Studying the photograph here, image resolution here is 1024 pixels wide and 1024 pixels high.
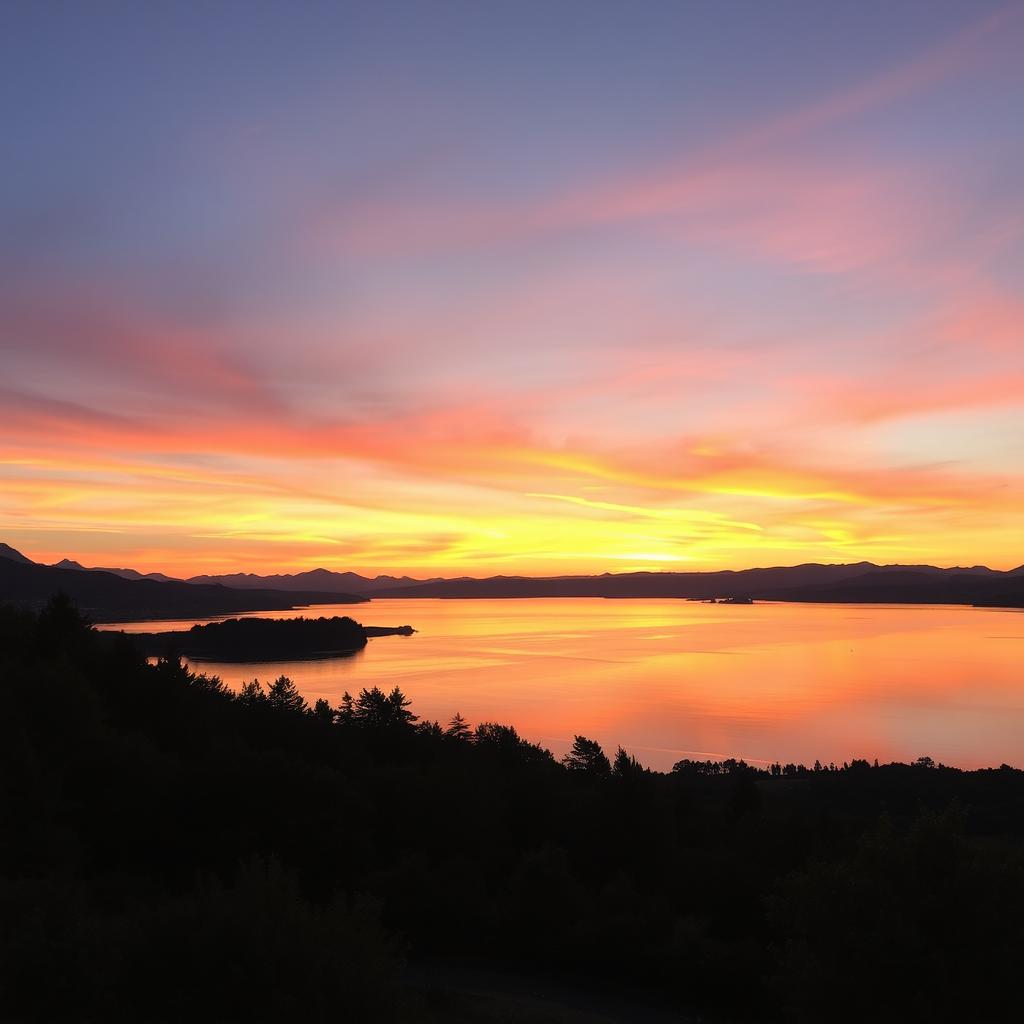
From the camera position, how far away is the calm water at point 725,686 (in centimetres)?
6319

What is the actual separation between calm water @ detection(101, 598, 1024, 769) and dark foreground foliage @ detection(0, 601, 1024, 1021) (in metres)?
18.2

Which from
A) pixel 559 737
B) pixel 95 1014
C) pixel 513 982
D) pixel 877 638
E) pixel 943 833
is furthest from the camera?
pixel 877 638

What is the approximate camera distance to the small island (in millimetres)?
117500

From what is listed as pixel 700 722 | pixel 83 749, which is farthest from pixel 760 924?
pixel 700 722

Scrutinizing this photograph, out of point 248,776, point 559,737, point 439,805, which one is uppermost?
point 248,776

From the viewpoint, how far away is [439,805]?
87.6ft

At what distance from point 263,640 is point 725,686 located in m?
63.9

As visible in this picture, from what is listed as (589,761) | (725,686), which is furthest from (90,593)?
(589,761)

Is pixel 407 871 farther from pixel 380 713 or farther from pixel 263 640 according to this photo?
pixel 263 640

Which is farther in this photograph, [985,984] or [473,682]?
[473,682]

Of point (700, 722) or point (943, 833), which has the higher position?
point (943, 833)

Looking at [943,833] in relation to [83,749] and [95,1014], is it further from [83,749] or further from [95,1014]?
[83,749]

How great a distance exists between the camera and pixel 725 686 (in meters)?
88.1

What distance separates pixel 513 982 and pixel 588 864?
347 inches
